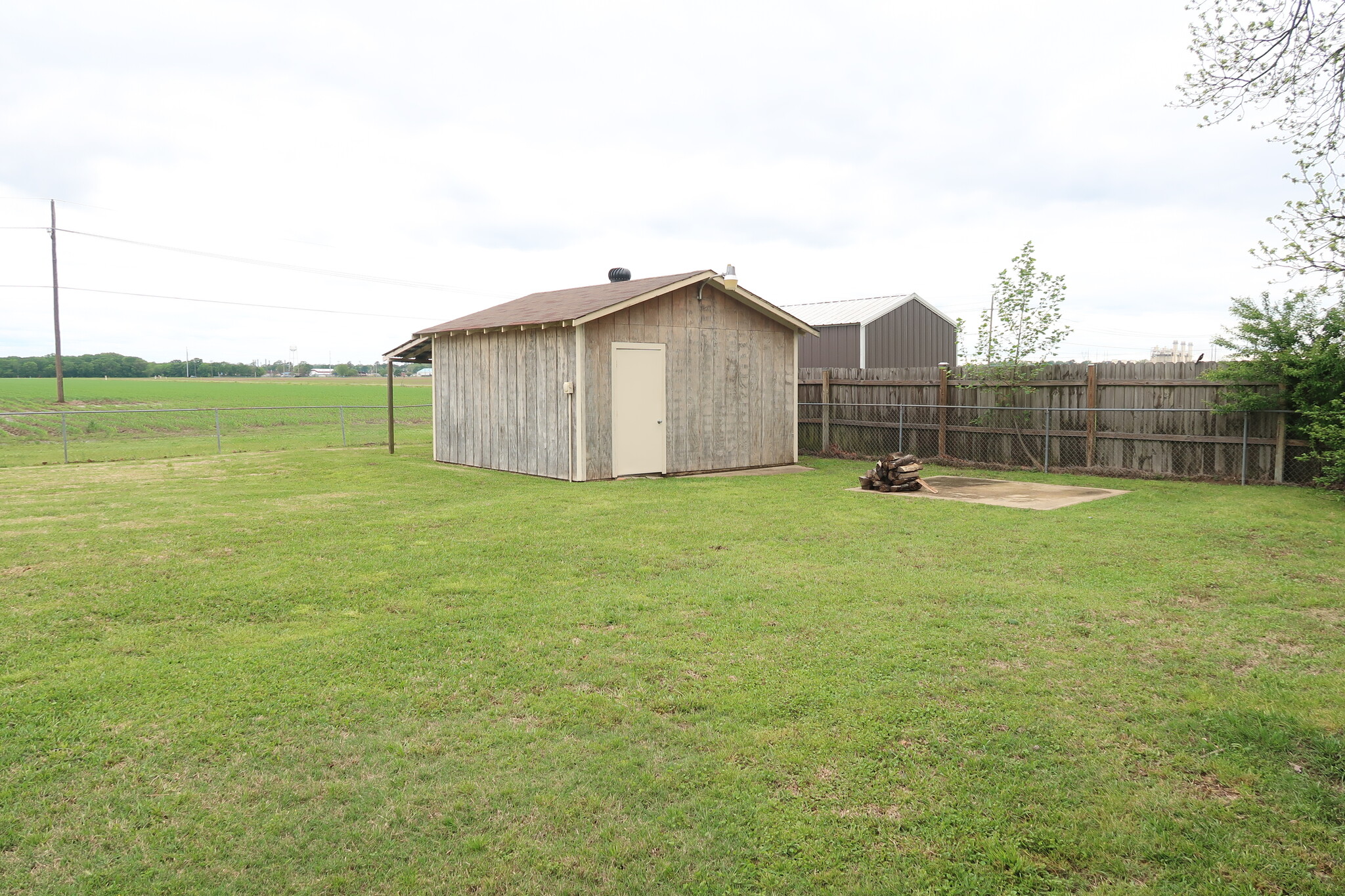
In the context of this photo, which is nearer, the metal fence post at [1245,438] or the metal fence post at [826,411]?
the metal fence post at [1245,438]

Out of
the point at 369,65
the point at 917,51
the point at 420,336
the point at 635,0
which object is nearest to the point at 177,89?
A: the point at 369,65

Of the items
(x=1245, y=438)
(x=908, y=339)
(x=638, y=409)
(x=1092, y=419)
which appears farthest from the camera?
(x=908, y=339)

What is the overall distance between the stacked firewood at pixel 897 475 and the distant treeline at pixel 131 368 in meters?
63.3

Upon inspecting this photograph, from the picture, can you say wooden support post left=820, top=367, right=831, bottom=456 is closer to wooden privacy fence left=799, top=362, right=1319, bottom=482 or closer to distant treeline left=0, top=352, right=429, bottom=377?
wooden privacy fence left=799, top=362, right=1319, bottom=482

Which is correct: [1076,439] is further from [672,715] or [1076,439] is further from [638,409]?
[672,715]

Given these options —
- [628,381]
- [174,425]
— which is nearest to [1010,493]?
[628,381]

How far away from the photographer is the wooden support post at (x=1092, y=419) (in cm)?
1411

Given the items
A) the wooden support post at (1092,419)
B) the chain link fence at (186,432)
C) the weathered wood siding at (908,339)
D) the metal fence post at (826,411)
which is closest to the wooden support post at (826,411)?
the metal fence post at (826,411)

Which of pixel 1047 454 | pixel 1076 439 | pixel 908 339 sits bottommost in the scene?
pixel 1047 454

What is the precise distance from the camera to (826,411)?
17.9 m

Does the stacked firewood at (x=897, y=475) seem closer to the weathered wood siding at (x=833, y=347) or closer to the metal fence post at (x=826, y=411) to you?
the metal fence post at (x=826, y=411)

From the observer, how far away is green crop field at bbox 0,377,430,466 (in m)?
19.9

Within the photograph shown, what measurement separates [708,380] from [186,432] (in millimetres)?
20627

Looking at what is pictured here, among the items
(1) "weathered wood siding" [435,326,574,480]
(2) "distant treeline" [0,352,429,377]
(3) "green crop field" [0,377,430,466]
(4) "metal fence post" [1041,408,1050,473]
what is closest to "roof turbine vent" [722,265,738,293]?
(1) "weathered wood siding" [435,326,574,480]
